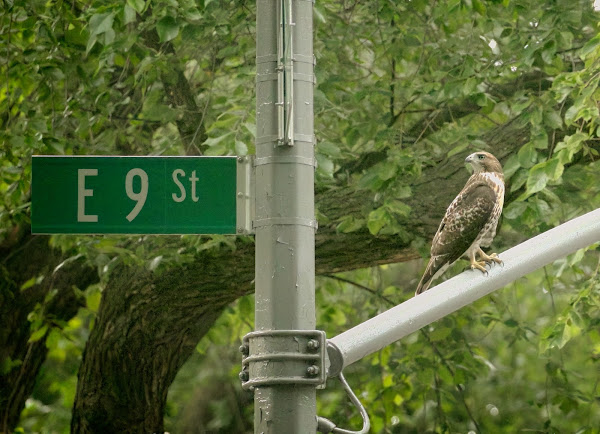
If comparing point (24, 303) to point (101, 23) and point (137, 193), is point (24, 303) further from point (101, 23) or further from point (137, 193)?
point (137, 193)

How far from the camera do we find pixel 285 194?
2.73 m

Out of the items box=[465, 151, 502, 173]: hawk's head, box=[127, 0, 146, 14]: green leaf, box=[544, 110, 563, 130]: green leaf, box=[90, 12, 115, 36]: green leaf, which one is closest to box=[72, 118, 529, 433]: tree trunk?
box=[544, 110, 563, 130]: green leaf

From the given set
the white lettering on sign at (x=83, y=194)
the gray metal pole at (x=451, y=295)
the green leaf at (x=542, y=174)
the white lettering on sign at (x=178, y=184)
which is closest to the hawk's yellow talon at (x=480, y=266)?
the gray metal pole at (x=451, y=295)

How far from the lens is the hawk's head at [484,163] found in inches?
222

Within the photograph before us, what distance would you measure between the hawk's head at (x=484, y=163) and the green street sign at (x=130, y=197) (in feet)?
9.59

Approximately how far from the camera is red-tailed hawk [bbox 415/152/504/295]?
511cm

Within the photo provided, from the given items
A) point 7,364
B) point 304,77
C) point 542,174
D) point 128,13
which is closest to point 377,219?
point 542,174

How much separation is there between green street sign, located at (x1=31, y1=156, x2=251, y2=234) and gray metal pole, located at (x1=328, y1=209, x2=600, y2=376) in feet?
1.86

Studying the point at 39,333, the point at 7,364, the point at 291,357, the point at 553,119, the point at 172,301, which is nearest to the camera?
the point at 291,357

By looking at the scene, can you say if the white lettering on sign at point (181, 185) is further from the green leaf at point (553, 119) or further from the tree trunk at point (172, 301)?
the tree trunk at point (172, 301)

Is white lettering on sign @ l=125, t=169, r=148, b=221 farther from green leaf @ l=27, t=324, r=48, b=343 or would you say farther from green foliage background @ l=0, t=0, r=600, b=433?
green leaf @ l=27, t=324, r=48, b=343

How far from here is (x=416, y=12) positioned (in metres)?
7.48

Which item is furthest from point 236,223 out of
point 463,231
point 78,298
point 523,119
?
point 78,298

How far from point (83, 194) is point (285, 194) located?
67 centimetres
